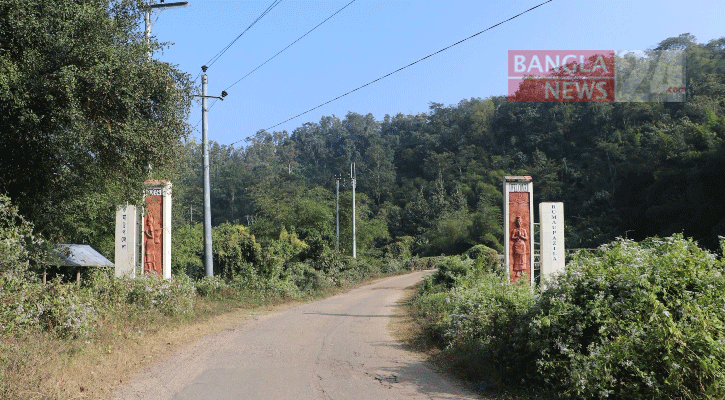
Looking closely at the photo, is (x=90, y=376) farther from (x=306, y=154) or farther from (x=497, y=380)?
(x=306, y=154)

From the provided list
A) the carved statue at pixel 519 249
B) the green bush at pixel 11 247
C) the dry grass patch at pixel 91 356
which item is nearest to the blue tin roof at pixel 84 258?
the dry grass patch at pixel 91 356

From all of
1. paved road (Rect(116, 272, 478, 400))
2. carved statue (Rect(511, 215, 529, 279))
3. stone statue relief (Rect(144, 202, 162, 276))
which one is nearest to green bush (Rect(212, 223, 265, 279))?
stone statue relief (Rect(144, 202, 162, 276))

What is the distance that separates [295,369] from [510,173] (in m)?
51.8

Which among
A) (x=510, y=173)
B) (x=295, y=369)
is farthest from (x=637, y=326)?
(x=510, y=173)

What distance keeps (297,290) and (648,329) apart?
1786 cm

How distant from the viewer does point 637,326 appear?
229 inches

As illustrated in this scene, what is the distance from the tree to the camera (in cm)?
920

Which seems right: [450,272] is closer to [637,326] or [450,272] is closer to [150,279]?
[150,279]

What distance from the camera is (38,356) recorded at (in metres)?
6.76

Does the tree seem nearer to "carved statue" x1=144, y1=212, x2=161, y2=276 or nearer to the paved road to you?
the paved road

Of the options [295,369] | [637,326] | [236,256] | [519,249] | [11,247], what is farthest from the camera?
[236,256]

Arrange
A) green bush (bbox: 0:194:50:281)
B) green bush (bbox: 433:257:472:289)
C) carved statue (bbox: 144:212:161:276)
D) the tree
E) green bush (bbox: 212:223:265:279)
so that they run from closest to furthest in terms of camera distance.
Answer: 1. green bush (bbox: 0:194:50:281)
2. the tree
3. carved statue (bbox: 144:212:161:276)
4. green bush (bbox: 433:257:472:289)
5. green bush (bbox: 212:223:265:279)

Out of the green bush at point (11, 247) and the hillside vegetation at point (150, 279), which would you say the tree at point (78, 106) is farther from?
the green bush at point (11, 247)

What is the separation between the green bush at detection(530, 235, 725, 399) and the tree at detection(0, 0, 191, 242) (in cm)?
756
